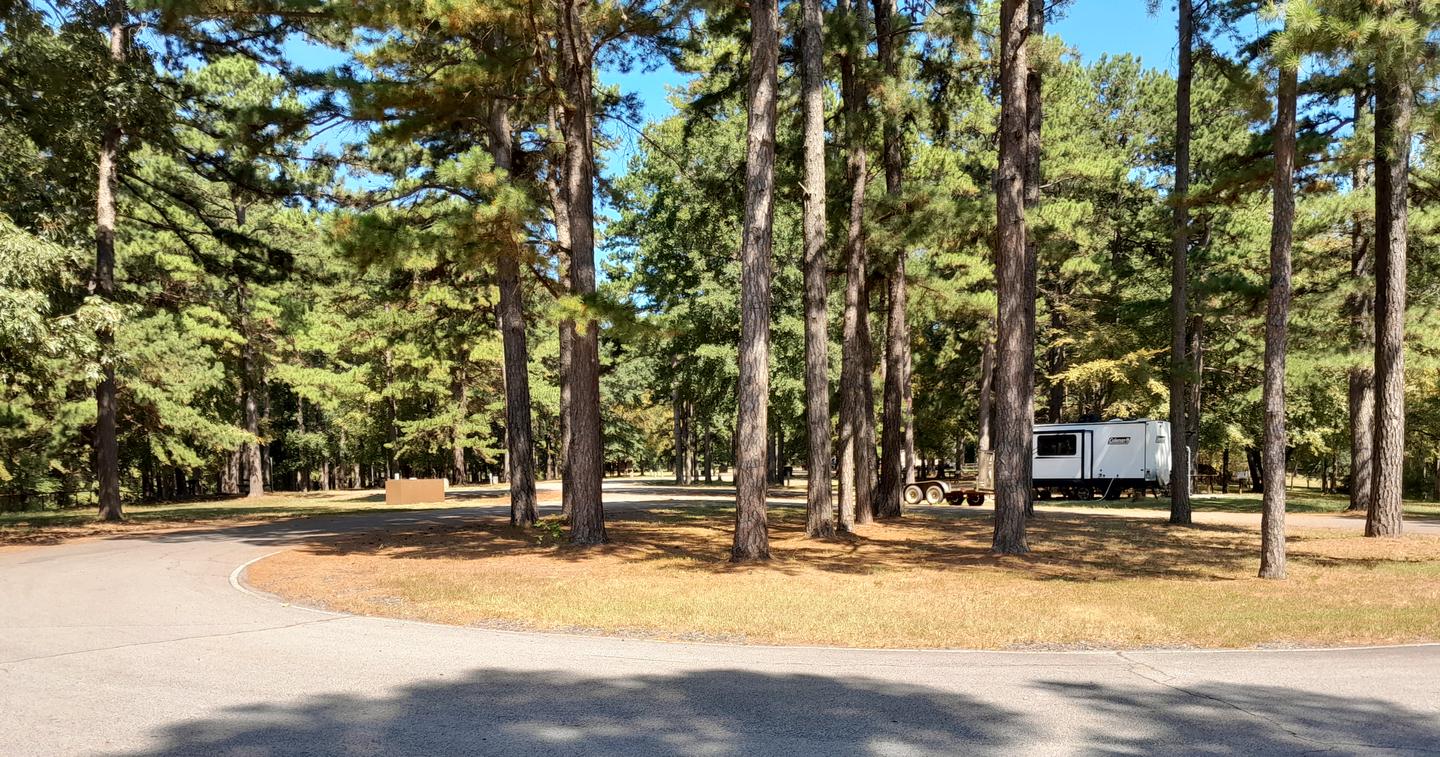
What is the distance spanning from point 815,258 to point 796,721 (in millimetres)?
10693

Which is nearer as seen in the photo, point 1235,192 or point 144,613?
point 144,613

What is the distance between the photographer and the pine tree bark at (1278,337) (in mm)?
10234

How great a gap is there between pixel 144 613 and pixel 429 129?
8662mm

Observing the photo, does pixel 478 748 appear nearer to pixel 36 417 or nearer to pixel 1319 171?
pixel 1319 171

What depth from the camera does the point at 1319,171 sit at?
19641mm

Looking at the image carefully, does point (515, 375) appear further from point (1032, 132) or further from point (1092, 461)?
point (1092, 461)

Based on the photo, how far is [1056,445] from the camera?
29859 mm

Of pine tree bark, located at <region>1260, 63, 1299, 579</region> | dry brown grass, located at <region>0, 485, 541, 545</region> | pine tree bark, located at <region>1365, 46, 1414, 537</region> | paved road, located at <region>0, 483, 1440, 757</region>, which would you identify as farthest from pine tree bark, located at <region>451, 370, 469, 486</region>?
pine tree bark, located at <region>1260, 63, 1299, 579</region>

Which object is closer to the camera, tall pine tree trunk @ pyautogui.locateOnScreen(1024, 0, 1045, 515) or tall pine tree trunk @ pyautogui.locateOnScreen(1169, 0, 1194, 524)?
tall pine tree trunk @ pyautogui.locateOnScreen(1024, 0, 1045, 515)

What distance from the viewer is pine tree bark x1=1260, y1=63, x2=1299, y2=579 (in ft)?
33.6

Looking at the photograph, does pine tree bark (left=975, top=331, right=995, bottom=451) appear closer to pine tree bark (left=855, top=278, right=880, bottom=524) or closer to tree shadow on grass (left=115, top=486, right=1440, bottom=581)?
tree shadow on grass (left=115, top=486, right=1440, bottom=581)

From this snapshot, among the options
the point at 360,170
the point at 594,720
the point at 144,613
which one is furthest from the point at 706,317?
the point at 594,720

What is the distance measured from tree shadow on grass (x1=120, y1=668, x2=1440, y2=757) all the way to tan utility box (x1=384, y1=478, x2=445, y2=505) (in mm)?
24294

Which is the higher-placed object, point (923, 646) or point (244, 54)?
point (244, 54)
